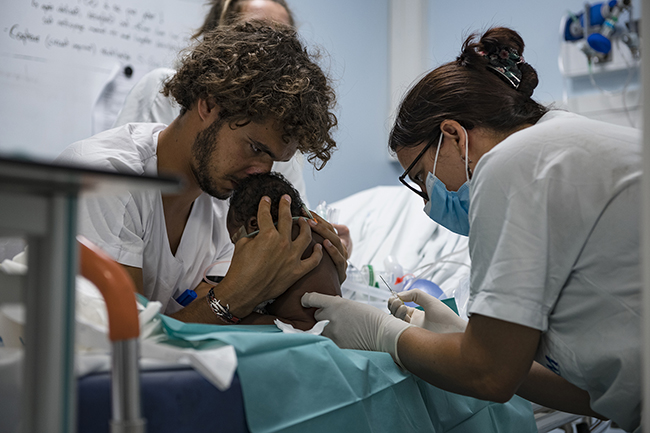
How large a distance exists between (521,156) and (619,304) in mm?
337

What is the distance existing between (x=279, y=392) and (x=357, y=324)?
0.47 meters

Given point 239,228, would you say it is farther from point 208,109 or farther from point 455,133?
point 455,133

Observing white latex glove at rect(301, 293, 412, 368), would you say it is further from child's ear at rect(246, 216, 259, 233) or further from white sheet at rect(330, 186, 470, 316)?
white sheet at rect(330, 186, 470, 316)

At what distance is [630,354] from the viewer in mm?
1043

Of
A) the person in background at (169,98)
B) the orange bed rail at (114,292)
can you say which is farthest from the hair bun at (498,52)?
the person in background at (169,98)

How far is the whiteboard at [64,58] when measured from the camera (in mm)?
2801

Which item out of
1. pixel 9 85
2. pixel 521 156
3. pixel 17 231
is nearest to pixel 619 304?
pixel 521 156

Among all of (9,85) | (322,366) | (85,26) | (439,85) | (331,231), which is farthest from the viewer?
(85,26)

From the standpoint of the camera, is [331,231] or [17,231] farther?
[331,231]

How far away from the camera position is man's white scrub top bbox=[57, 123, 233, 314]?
59.1 inches

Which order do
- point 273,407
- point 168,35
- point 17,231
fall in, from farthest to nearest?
point 168,35, point 273,407, point 17,231

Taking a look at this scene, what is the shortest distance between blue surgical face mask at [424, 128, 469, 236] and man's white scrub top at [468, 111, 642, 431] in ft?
1.11

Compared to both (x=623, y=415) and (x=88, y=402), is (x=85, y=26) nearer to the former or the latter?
(x=88, y=402)

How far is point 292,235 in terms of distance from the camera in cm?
167
